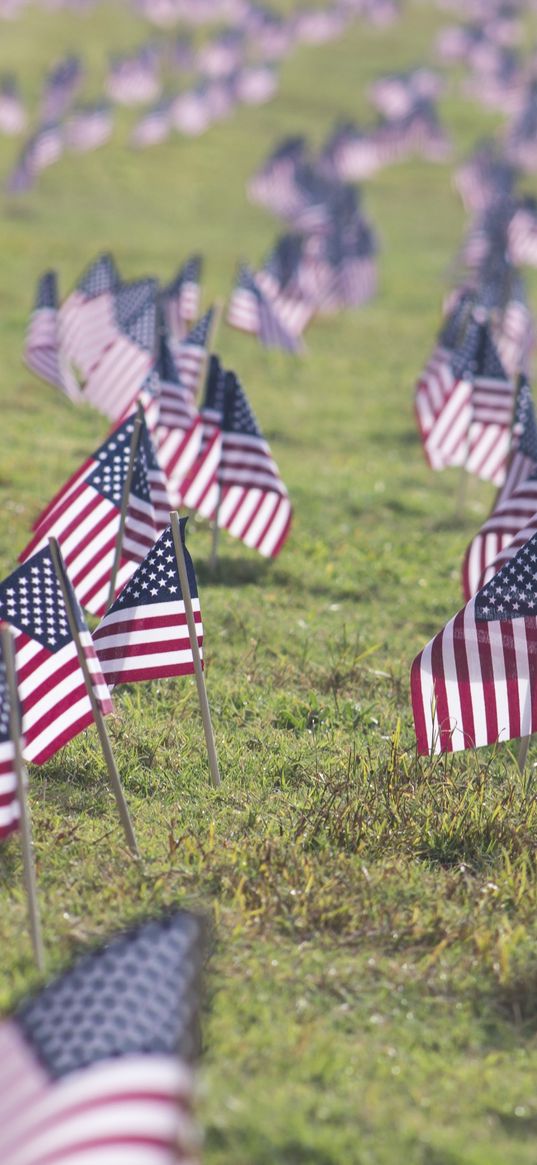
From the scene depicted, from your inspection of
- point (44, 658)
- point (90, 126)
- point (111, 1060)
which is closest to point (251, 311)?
point (44, 658)

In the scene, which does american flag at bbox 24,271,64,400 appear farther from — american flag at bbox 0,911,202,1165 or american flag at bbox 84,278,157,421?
american flag at bbox 0,911,202,1165

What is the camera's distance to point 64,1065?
16.0ft

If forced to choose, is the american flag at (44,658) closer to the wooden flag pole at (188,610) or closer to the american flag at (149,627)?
the american flag at (149,627)

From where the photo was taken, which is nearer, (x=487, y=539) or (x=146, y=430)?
(x=146, y=430)

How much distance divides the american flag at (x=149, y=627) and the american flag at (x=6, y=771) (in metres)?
1.38

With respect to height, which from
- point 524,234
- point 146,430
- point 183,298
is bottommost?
point 146,430

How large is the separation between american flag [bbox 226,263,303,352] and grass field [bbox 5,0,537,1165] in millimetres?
2878

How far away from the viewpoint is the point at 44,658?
274 inches

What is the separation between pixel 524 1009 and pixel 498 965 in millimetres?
277

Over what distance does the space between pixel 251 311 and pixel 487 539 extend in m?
8.79

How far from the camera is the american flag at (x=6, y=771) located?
6.10 m

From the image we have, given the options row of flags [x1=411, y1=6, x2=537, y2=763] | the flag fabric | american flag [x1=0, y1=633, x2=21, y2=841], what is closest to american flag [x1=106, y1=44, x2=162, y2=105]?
row of flags [x1=411, y1=6, x2=537, y2=763]

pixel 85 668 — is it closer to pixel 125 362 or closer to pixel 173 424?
pixel 173 424

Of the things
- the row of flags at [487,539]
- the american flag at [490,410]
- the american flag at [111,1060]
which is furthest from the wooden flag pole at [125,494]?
the american flag at [490,410]
